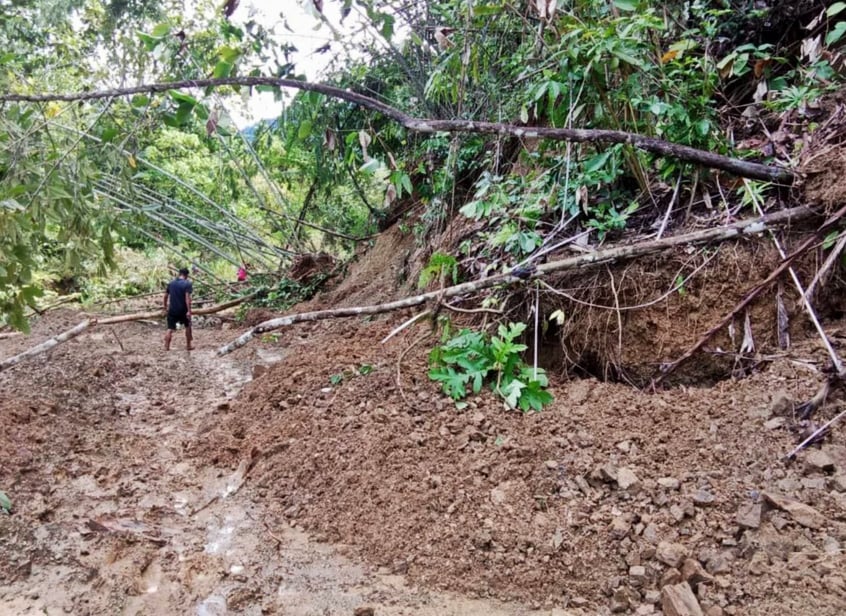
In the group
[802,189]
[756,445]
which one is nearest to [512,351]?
[756,445]

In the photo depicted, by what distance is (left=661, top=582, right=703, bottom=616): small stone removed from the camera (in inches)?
62.8

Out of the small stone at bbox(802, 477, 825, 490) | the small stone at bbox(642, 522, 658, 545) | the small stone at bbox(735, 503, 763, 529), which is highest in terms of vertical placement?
the small stone at bbox(802, 477, 825, 490)

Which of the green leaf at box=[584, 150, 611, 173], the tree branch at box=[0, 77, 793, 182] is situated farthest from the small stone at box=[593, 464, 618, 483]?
the green leaf at box=[584, 150, 611, 173]

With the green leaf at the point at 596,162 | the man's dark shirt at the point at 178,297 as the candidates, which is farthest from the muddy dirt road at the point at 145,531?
the man's dark shirt at the point at 178,297

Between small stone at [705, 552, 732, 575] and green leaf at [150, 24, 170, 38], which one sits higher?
green leaf at [150, 24, 170, 38]

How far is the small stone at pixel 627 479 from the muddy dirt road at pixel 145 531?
0.64 meters

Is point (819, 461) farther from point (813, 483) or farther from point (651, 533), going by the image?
point (651, 533)

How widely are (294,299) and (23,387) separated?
15.5ft

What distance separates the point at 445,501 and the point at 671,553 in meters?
0.89

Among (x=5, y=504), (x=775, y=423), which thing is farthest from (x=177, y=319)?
(x=775, y=423)

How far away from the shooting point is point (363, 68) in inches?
244

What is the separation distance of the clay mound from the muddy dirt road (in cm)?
13

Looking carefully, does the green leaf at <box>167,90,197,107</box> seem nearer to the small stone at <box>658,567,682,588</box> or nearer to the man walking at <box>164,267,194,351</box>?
the small stone at <box>658,567,682,588</box>

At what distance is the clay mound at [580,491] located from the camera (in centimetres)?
174
